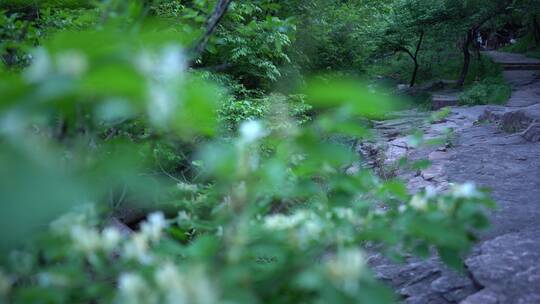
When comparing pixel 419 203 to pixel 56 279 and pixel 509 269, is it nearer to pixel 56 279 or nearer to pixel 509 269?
pixel 56 279

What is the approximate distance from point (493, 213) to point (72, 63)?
3.41m

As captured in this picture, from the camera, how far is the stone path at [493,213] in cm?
231

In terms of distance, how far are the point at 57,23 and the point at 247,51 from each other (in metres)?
4.61

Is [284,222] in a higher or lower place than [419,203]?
lower

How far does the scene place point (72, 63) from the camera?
60cm

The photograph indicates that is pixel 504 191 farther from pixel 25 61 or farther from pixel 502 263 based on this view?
pixel 25 61

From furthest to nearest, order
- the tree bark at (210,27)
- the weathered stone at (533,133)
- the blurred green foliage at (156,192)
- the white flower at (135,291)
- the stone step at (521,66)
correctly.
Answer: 1. the stone step at (521,66)
2. the weathered stone at (533,133)
3. the tree bark at (210,27)
4. the white flower at (135,291)
5. the blurred green foliage at (156,192)

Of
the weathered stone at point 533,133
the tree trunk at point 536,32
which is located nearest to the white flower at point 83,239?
the weathered stone at point 533,133

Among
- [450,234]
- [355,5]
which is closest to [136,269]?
[450,234]

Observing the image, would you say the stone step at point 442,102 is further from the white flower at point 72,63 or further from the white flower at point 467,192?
the white flower at point 72,63

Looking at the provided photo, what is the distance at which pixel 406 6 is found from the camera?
567 inches

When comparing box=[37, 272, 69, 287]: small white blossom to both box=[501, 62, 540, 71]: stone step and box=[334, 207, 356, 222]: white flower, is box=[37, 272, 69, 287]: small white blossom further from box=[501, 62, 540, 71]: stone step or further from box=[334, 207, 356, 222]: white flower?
box=[501, 62, 540, 71]: stone step

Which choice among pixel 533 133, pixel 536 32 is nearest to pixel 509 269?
pixel 533 133

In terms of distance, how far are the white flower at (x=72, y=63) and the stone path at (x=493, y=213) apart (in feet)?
3.86
